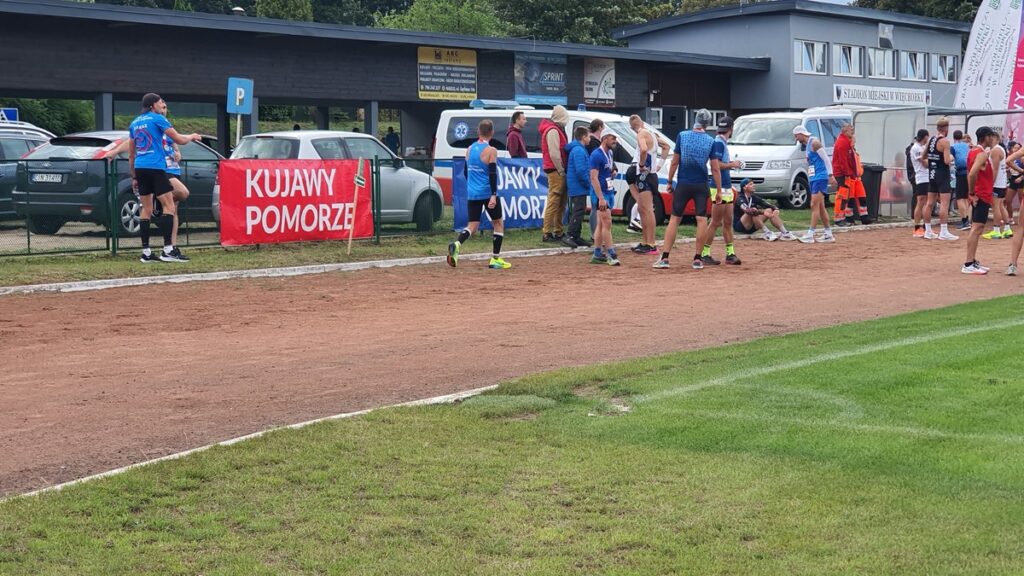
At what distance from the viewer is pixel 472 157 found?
16.9m

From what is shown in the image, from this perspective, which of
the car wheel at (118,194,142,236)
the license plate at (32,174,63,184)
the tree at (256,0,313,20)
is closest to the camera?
the license plate at (32,174,63,184)

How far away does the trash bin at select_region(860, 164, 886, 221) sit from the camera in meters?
26.9

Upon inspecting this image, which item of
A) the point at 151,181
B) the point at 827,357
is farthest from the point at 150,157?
the point at 827,357

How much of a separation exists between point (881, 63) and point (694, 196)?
4296 centimetres

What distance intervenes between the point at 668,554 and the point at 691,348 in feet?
17.7

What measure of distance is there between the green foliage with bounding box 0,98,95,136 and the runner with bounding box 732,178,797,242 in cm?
2815

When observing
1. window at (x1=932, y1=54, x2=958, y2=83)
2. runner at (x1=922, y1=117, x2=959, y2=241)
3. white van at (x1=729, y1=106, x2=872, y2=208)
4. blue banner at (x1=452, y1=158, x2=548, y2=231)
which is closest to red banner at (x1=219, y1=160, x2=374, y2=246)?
blue banner at (x1=452, y1=158, x2=548, y2=231)

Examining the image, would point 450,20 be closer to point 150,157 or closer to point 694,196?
point 150,157

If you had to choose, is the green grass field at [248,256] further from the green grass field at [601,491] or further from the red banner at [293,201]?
the green grass field at [601,491]

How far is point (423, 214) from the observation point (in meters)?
20.7

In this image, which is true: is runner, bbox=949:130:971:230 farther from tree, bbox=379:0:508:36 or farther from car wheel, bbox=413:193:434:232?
tree, bbox=379:0:508:36

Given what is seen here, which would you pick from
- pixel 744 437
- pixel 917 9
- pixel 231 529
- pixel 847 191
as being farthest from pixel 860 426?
pixel 917 9

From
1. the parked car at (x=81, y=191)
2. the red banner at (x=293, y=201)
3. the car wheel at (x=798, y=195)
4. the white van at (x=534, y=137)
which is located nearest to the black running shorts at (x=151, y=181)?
the parked car at (x=81, y=191)

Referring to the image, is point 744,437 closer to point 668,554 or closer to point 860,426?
point 860,426
